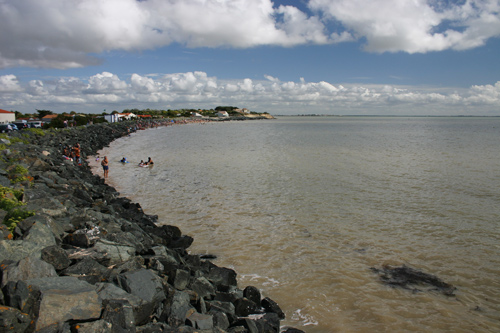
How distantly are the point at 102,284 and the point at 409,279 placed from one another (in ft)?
23.6

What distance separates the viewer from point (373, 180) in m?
20.4

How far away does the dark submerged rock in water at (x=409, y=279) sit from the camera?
812cm

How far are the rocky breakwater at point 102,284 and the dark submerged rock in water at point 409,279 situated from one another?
3467 mm

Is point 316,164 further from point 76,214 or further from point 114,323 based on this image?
point 114,323

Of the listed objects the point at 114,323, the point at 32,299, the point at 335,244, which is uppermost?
the point at 32,299

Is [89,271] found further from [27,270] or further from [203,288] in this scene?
[203,288]

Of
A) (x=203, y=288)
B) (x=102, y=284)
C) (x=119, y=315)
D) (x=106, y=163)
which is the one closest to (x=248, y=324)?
(x=203, y=288)

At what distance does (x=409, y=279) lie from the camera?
27.8 ft

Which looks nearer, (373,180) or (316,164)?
(373,180)

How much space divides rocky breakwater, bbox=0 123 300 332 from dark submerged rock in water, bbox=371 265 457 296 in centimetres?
347

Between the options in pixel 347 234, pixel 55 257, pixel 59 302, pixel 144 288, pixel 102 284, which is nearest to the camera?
pixel 59 302

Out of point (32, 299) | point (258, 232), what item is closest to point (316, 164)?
→ point (258, 232)

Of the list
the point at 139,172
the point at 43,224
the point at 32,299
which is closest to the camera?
the point at 32,299

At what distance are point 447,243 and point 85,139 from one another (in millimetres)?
40593
